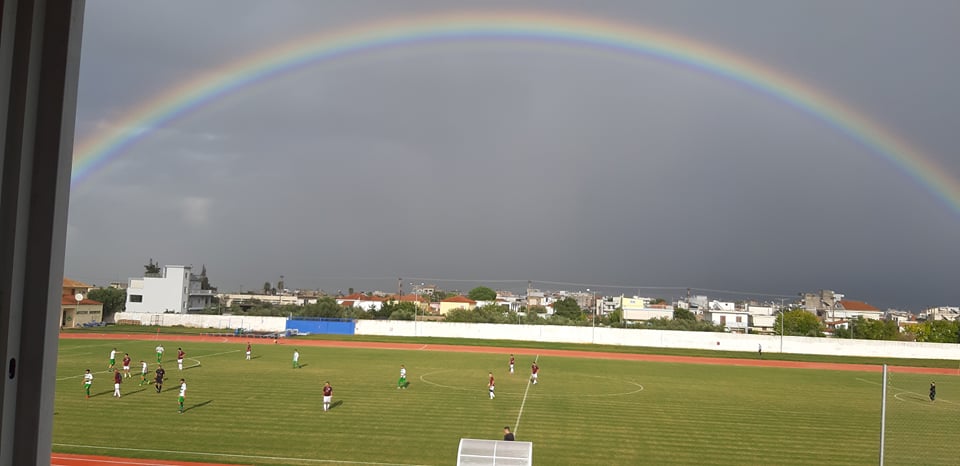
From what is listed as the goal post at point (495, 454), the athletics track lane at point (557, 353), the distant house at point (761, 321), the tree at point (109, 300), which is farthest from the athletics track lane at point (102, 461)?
the distant house at point (761, 321)

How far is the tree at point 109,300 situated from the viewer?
93750 mm

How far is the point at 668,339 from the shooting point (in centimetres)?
7144

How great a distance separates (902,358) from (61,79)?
7935 cm

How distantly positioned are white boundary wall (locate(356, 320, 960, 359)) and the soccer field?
2109cm

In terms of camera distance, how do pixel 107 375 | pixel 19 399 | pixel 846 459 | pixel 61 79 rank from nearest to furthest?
pixel 19 399 → pixel 61 79 → pixel 846 459 → pixel 107 375

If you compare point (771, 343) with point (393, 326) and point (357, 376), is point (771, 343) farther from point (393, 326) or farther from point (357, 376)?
point (357, 376)

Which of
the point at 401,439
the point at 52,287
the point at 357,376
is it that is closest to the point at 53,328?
the point at 52,287

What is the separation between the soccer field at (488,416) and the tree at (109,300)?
51981 mm

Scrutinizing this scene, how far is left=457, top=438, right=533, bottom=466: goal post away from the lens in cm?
1145

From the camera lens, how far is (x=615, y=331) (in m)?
73.5

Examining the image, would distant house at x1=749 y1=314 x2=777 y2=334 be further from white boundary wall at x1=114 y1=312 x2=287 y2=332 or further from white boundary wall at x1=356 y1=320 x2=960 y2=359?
white boundary wall at x1=114 y1=312 x2=287 y2=332

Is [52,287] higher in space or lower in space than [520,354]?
higher

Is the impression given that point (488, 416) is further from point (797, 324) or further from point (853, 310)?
point (853, 310)

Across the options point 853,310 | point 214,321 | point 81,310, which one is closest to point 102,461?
point 214,321
